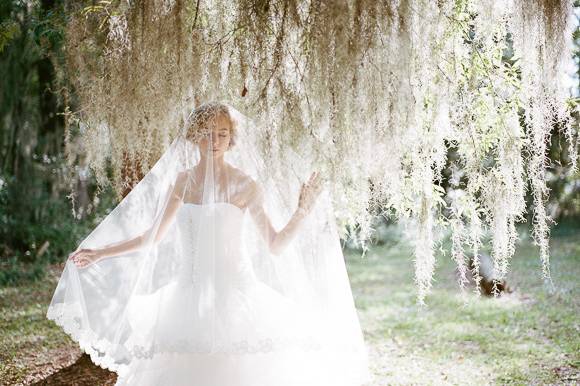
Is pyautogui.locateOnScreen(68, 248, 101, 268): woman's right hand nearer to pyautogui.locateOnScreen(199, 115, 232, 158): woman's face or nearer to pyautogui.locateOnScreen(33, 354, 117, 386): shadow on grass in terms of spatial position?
pyautogui.locateOnScreen(199, 115, 232, 158): woman's face

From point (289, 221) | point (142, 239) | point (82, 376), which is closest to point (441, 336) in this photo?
point (82, 376)

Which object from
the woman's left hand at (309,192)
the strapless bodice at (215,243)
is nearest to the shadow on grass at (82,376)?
the strapless bodice at (215,243)

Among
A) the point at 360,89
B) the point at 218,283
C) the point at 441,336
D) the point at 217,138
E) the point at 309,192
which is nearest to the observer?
the point at 360,89


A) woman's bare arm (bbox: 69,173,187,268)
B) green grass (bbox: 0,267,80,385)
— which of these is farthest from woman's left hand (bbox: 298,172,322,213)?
green grass (bbox: 0,267,80,385)

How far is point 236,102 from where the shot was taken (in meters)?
3.27

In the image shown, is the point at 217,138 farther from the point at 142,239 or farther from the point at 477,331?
the point at 477,331

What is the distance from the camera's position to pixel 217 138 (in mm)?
2980

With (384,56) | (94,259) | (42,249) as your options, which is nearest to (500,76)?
(384,56)

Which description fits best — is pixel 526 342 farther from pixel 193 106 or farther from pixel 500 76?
pixel 193 106

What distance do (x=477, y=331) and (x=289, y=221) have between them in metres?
4.11

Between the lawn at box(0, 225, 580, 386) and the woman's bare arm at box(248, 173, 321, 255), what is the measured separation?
83 cm

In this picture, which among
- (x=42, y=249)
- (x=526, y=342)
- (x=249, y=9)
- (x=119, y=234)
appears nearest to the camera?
(x=249, y=9)

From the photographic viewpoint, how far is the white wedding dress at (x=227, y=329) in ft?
8.87

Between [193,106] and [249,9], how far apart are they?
89 cm
